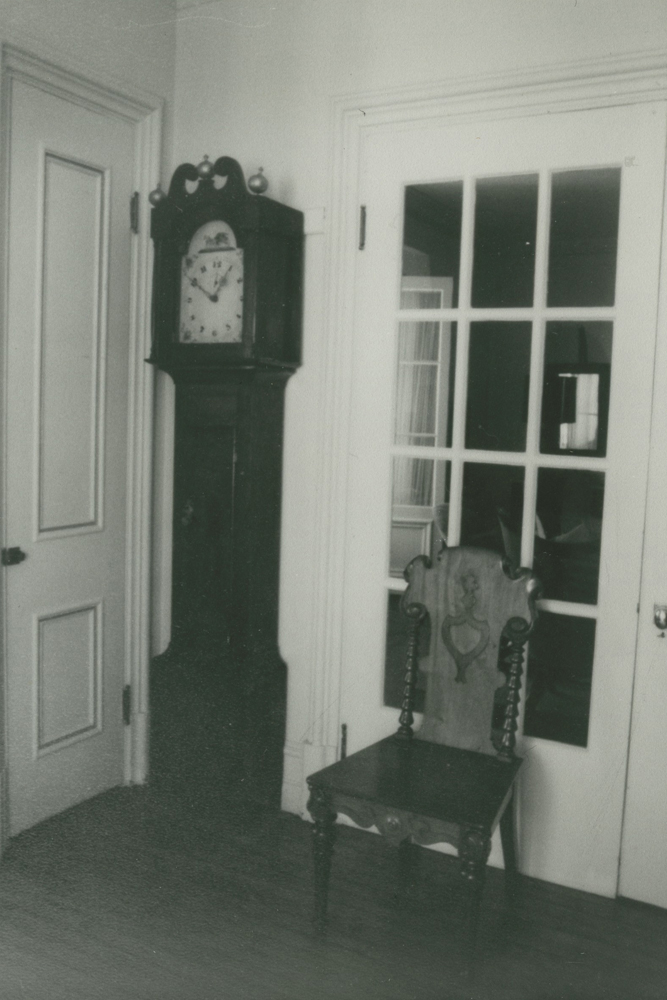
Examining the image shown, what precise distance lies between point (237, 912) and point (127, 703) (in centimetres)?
91

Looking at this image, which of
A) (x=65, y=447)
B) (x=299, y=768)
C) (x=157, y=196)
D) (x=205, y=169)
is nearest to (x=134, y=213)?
(x=157, y=196)

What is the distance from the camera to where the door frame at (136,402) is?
2.58 m

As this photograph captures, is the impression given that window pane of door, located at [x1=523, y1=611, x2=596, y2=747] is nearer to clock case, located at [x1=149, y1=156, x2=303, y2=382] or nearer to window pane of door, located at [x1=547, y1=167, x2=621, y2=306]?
window pane of door, located at [x1=547, y1=167, x2=621, y2=306]

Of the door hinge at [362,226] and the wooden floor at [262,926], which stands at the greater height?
the door hinge at [362,226]

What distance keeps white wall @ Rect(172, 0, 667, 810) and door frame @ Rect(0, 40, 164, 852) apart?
0.14 m

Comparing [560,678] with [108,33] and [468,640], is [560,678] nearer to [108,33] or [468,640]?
[468,640]

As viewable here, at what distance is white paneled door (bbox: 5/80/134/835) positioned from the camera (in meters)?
2.59

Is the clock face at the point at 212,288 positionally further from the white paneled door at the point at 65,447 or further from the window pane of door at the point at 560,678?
the window pane of door at the point at 560,678

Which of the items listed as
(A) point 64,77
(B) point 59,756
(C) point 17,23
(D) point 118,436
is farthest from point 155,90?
(B) point 59,756

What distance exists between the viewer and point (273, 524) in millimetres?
2850

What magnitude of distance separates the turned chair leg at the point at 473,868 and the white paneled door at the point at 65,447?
1.34 meters

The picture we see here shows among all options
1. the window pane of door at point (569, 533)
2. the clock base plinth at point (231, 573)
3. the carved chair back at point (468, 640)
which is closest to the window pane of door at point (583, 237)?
the window pane of door at point (569, 533)

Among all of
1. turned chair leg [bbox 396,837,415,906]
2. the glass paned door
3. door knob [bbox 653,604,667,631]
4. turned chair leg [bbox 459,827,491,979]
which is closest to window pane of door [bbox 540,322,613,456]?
the glass paned door

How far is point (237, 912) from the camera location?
2.32 metres
